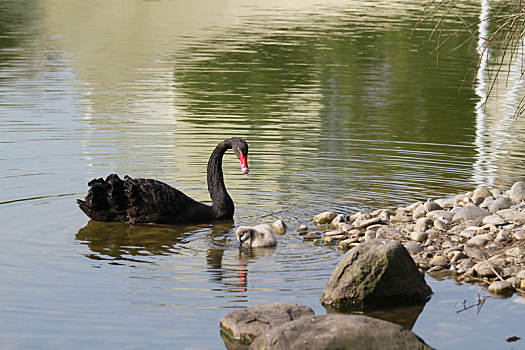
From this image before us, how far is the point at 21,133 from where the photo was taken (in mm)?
14094

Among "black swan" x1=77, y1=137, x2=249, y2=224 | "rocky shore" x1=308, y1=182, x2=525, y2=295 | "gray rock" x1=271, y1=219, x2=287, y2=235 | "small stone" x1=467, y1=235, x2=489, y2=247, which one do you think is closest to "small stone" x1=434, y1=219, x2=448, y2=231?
"rocky shore" x1=308, y1=182, x2=525, y2=295

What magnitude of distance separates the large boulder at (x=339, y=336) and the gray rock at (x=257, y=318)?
0.34 metres

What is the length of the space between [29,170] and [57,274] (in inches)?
169

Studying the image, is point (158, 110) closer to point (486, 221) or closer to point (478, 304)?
point (486, 221)

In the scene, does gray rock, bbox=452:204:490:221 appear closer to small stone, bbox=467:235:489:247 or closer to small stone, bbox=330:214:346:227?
small stone, bbox=467:235:489:247

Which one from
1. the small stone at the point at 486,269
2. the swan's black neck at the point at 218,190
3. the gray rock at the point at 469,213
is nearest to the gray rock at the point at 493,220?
the gray rock at the point at 469,213

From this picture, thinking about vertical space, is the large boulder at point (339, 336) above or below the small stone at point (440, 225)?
above

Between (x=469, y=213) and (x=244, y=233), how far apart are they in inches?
92.9

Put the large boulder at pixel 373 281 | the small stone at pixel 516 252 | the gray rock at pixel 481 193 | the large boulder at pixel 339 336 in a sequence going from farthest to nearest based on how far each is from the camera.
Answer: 1. the gray rock at pixel 481 193
2. the small stone at pixel 516 252
3. the large boulder at pixel 373 281
4. the large boulder at pixel 339 336

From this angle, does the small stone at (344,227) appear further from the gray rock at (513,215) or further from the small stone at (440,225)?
the gray rock at (513,215)

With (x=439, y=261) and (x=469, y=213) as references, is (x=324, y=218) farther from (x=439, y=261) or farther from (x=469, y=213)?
(x=439, y=261)

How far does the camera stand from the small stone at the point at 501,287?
708cm

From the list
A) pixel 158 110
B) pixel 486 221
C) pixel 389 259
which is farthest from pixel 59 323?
pixel 158 110

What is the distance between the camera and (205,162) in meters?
12.1
